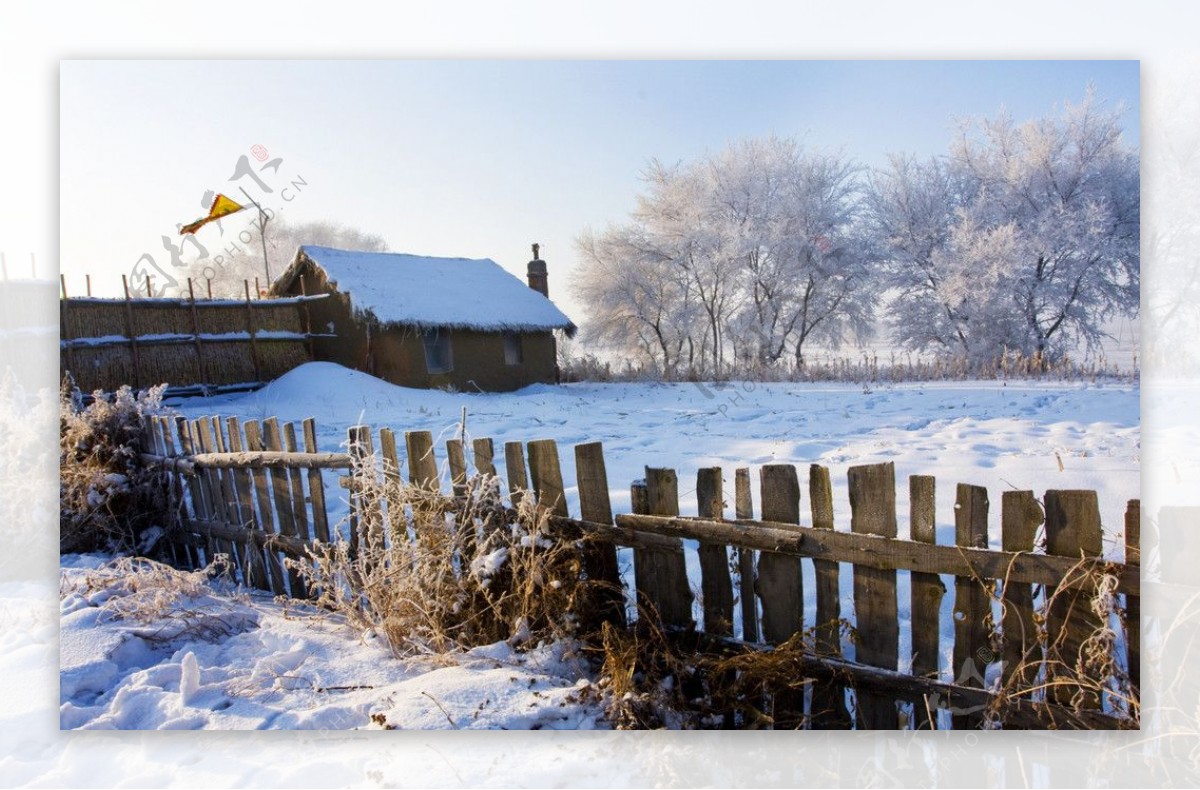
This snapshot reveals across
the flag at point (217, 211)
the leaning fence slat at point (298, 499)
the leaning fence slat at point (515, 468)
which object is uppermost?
the flag at point (217, 211)

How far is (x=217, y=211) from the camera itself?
326cm

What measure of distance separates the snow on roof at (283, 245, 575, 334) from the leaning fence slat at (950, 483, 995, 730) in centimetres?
195

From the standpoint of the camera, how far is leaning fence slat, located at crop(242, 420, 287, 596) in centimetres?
362

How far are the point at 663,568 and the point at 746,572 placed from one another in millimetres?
287

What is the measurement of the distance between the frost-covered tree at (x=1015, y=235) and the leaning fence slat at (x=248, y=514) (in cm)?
325

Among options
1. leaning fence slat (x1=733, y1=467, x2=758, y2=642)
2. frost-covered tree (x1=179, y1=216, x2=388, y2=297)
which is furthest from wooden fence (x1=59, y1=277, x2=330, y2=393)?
leaning fence slat (x1=733, y1=467, x2=758, y2=642)

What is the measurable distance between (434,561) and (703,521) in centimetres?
98

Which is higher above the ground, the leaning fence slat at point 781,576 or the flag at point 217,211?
the flag at point 217,211

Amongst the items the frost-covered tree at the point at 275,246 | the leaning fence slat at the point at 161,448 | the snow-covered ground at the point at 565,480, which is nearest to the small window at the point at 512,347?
the snow-covered ground at the point at 565,480

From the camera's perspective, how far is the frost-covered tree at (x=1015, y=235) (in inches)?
114

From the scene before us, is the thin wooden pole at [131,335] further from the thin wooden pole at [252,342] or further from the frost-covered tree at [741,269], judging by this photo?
the frost-covered tree at [741,269]

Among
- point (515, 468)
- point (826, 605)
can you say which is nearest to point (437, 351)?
point (515, 468)

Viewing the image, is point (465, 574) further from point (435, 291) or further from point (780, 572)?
point (435, 291)

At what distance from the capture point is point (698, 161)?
3234 mm
